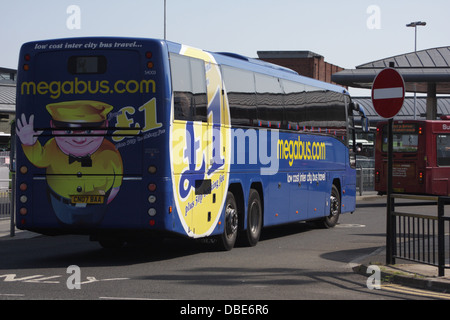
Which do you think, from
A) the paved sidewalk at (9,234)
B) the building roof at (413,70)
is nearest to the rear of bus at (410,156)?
the building roof at (413,70)

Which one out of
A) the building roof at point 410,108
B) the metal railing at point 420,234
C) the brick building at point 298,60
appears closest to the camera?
the metal railing at point 420,234

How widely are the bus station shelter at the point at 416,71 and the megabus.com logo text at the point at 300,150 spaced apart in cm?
2191

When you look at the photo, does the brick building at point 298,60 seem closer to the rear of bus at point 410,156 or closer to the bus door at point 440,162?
the rear of bus at point 410,156

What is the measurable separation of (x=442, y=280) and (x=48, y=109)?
6.30 meters

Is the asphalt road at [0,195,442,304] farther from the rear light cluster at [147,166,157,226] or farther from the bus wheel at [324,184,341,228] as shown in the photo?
the bus wheel at [324,184,341,228]

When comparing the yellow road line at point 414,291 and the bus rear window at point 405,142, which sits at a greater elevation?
the bus rear window at point 405,142

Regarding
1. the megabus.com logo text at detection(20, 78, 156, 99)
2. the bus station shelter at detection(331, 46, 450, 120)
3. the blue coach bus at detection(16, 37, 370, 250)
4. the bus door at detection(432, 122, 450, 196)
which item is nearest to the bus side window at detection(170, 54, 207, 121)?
the blue coach bus at detection(16, 37, 370, 250)

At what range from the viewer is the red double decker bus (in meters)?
30.2

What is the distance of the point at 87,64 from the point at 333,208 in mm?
9974

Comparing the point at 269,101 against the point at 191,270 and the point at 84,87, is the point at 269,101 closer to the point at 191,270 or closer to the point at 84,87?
the point at 84,87

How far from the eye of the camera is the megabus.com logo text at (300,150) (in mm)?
17859

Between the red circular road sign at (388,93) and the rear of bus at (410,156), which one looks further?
the rear of bus at (410,156)

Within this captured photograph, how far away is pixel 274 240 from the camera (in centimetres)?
1798

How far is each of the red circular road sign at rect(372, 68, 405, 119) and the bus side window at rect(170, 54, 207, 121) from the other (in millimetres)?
2771
